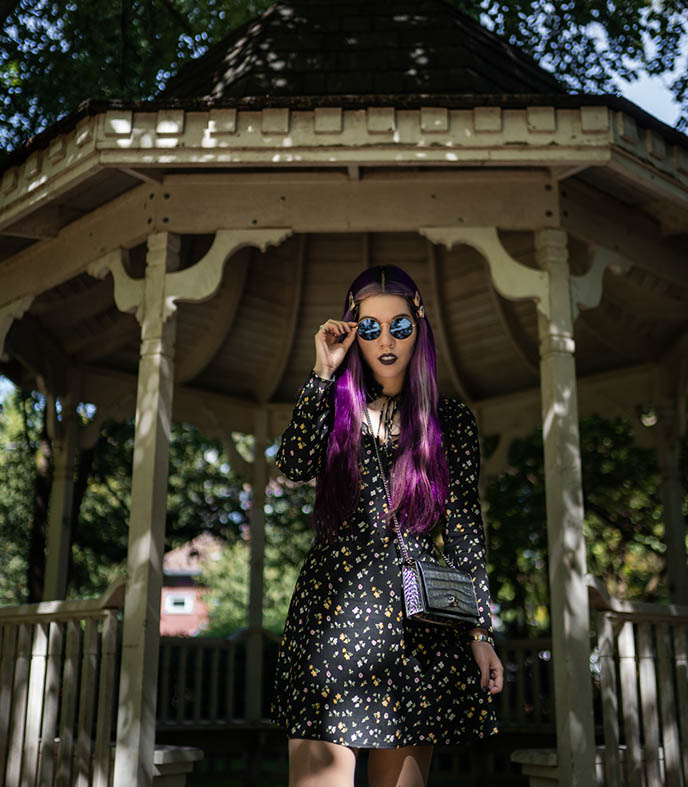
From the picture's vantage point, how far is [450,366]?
876 cm

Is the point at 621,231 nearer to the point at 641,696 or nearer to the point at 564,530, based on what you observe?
the point at 564,530

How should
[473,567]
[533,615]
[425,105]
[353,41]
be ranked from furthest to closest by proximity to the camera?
1. [533,615]
2. [353,41]
3. [425,105]
4. [473,567]

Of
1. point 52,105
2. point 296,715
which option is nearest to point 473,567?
point 296,715

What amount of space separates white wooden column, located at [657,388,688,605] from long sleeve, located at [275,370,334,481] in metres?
5.78

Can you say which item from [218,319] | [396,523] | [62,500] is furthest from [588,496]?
[396,523]

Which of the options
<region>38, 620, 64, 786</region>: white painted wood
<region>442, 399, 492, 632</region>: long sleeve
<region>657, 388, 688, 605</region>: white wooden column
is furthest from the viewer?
<region>657, 388, 688, 605</region>: white wooden column

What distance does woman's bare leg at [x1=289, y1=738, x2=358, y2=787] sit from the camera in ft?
7.63

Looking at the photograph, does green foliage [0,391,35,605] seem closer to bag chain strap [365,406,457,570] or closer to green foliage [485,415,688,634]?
green foliage [485,415,688,634]

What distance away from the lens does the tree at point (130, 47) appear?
8.51 m

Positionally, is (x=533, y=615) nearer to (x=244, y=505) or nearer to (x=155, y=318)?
(x=244, y=505)

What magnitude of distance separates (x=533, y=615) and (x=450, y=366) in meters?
8.46

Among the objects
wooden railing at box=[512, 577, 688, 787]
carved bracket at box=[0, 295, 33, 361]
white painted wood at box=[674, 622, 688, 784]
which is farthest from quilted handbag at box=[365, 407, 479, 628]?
carved bracket at box=[0, 295, 33, 361]

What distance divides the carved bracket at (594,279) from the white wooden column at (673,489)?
280 centimetres

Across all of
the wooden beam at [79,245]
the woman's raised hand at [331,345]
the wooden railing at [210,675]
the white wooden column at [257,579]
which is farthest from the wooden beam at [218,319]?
the woman's raised hand at [331,345]
